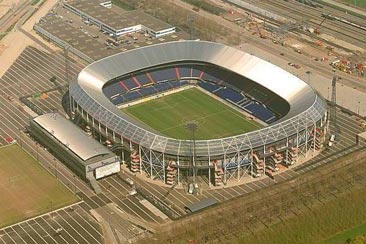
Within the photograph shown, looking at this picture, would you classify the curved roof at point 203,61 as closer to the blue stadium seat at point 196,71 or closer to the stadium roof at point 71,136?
the blue stadium seat at point 196,71

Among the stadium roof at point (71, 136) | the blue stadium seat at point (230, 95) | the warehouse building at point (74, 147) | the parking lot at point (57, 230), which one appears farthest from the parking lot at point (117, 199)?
the blue stadium seat at point (230, 95)

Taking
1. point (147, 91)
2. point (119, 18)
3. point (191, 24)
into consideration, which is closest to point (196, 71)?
point (147, 91)

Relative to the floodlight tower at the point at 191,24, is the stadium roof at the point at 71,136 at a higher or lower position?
higher

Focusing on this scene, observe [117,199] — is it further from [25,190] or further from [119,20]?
[119,20]

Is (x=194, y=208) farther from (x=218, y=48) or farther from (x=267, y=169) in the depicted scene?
(x=218, y=48)

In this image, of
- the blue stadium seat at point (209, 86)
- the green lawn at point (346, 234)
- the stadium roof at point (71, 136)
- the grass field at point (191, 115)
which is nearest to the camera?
the green lawn at point (346, 234)
